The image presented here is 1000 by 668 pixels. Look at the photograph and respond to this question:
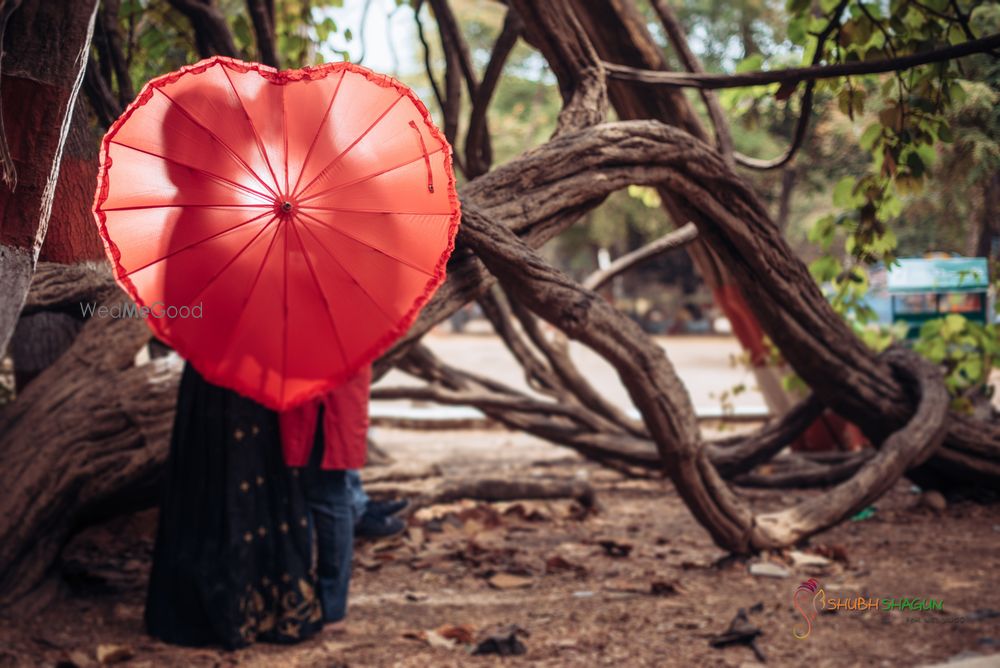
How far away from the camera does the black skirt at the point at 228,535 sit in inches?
138

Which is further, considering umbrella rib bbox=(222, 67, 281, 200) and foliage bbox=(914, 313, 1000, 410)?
foliage bbox=(914, 313, 1000, 410)

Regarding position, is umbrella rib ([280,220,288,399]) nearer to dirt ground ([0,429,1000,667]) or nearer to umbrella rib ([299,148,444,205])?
umbrella rib ([299,148,444,205])

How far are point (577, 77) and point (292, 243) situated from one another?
1954 mm

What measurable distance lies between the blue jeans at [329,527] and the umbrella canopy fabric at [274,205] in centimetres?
180

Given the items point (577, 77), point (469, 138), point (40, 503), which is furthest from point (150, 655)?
point (469, 138)

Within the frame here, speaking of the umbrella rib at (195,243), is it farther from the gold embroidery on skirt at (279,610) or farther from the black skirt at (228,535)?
the gold embroidery on skirt at (279,610)

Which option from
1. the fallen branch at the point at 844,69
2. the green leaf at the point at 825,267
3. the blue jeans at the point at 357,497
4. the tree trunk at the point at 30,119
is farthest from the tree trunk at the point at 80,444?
the green leaf at the point at 825,267

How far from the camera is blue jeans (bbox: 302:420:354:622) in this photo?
3742 millimetres

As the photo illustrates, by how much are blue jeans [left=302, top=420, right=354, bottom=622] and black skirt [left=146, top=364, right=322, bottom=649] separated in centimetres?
10

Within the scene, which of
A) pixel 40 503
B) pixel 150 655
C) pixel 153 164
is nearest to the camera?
pixel 153 164

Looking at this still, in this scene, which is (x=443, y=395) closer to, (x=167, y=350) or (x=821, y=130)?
(x=167, y=350)

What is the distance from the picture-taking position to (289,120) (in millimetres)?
1862

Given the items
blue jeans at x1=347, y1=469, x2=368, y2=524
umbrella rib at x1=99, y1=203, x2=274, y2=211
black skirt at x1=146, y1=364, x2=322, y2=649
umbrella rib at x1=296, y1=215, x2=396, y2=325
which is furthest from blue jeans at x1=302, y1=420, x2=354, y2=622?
umbrella rib at x1=99, y1=203, x2=274, y2=211

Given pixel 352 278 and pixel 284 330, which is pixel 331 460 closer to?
pixel 284 330
